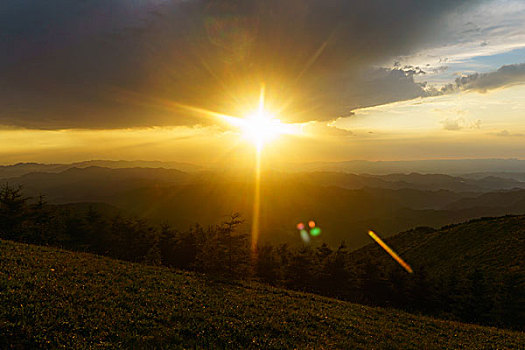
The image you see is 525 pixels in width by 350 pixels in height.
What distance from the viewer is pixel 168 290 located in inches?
771

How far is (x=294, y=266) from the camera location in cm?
4881

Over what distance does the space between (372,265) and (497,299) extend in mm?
14897

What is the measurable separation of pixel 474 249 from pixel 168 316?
219ft

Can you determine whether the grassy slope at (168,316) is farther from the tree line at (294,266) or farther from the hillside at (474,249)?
the hillside at (474,249)

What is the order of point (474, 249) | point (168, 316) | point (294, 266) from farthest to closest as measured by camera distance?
1. point (474, 249)
2. point (294, 266)
3. point (168, 316)

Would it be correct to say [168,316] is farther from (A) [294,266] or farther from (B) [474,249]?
(B) [474,249]

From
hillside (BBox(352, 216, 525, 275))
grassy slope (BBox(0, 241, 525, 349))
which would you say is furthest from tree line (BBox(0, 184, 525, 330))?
grassy slope (BBox(0, 241, 525, 349))

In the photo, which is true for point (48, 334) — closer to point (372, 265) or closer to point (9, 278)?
point (9, 278)

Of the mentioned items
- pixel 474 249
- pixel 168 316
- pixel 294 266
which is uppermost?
pixel 168 316

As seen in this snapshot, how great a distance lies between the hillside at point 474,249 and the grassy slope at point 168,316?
25406mm

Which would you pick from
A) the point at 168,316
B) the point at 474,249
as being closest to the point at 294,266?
the point at 168,316

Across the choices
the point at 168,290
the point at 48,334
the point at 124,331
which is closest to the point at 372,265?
the point at 168,290

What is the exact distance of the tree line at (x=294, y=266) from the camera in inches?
1329

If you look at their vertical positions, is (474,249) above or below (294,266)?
above
